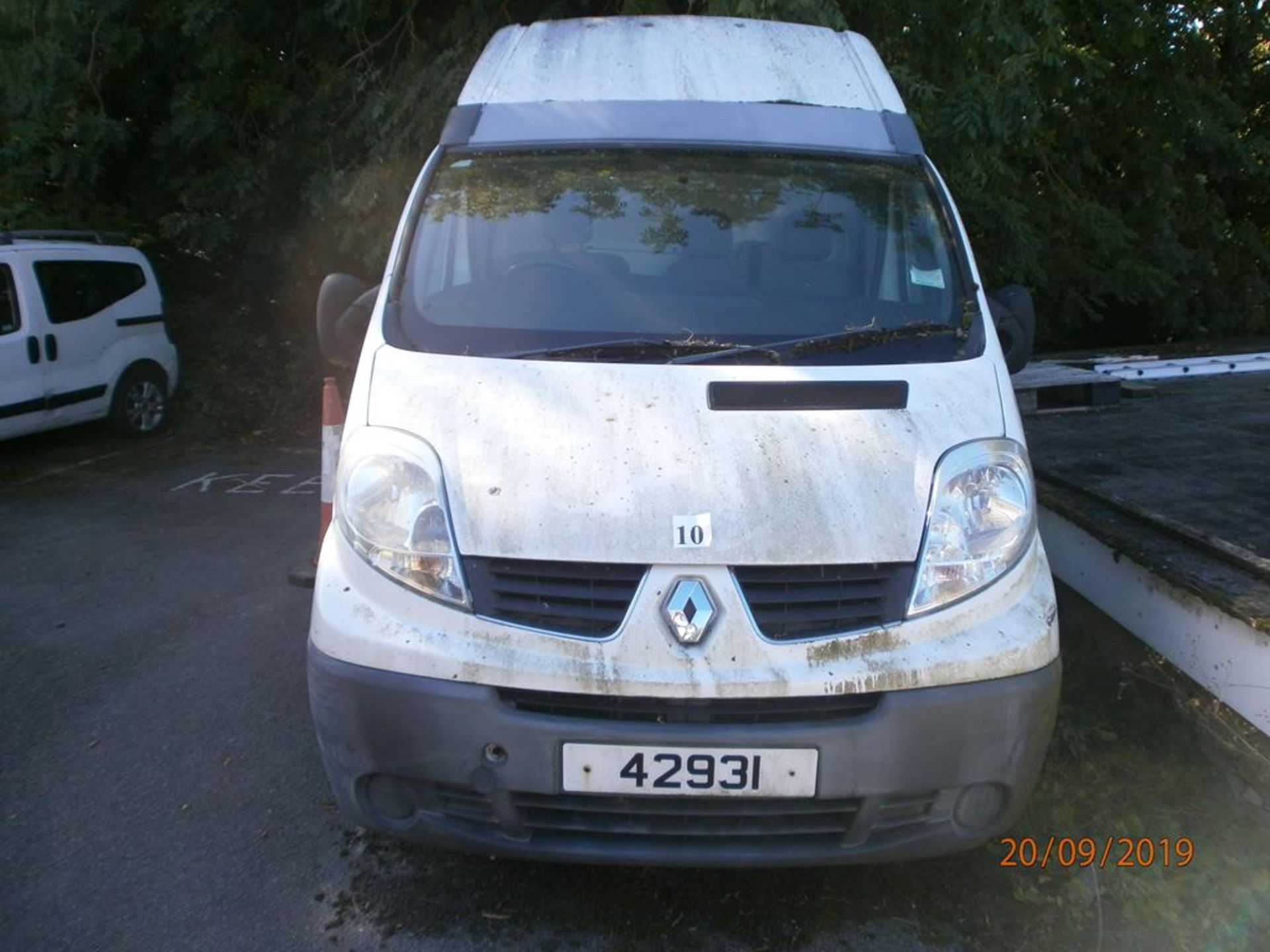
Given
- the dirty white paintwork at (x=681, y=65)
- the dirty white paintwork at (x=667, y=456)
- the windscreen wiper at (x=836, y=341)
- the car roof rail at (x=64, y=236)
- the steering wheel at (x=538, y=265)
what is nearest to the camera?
the dirty white paintwork at (x=667, y=456)

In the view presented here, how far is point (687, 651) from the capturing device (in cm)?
255

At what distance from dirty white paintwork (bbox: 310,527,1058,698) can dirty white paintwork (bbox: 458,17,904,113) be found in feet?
6.83

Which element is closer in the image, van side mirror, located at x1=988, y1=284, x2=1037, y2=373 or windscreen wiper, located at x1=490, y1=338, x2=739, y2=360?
windscreen wiper, located at x1=490, y1=338, x2=739, y2=360

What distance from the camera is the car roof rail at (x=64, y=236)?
9.14 m

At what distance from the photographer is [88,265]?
9.71m

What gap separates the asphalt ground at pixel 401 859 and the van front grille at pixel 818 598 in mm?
881

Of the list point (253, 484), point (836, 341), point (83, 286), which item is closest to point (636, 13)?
point (253, 484)

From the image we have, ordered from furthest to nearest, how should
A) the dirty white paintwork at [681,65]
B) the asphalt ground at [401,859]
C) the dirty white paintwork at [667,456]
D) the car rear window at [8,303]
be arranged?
the car rear window at [8,303]
the dirty white paintwork at [681,65]
the asphalt ground at [401,859]
the dirty white paintwork at [667,456]

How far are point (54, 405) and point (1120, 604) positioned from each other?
27.7 ft

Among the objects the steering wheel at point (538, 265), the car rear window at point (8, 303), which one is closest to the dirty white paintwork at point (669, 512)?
the steering wheel at point (538, 265)

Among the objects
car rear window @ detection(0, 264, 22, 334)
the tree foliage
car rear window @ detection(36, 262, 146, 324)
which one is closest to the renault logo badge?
the tree foliage

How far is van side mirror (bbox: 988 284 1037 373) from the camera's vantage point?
380 cm

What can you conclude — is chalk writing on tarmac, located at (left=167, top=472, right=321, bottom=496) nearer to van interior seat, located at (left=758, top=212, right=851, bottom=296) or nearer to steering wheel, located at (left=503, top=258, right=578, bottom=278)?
steering wheel, located at (left=503, top=258, right=578, bottom=278)
